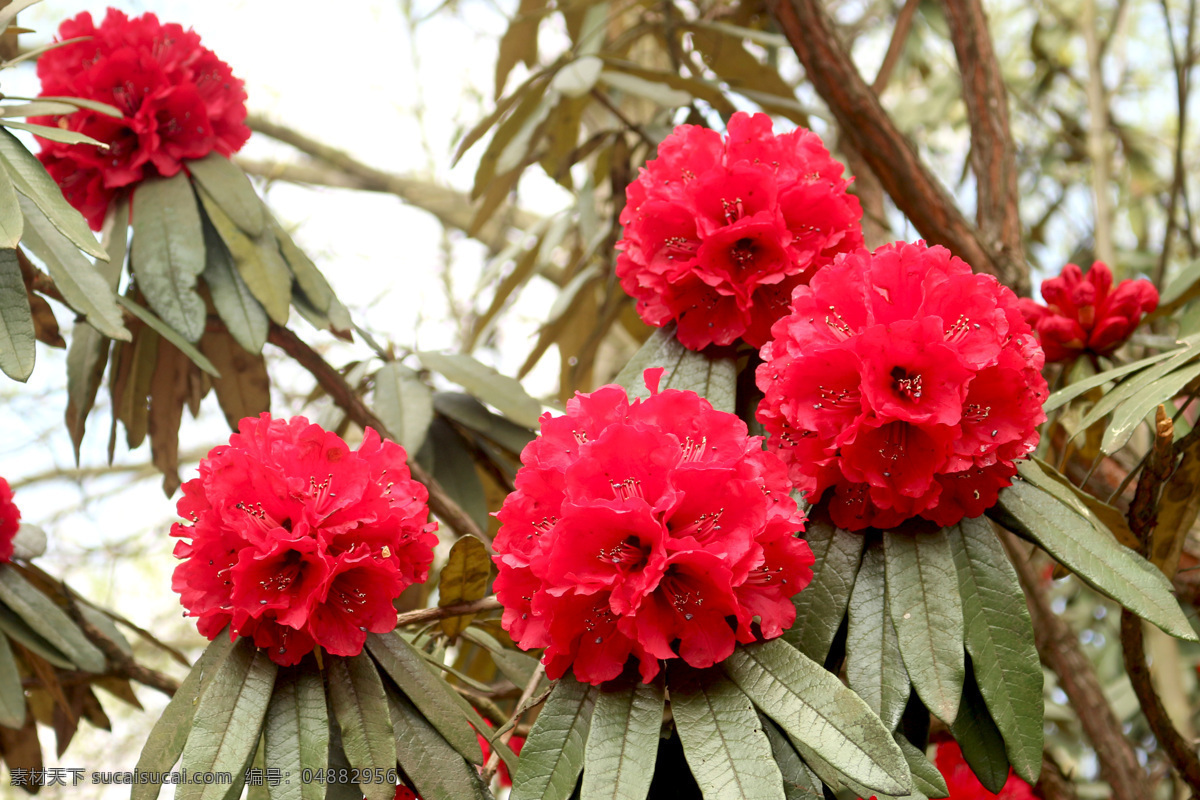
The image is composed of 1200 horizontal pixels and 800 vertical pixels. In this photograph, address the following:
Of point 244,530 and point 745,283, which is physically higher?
point 745,283

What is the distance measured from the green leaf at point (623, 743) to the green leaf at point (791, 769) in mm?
91

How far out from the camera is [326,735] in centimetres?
83

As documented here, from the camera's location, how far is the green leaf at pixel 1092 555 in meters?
0.79

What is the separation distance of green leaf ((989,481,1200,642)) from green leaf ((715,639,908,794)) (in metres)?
0.26

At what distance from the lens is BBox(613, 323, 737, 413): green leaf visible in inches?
41.1

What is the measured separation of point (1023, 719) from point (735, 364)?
1.53ft

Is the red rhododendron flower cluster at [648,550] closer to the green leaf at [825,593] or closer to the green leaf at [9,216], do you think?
the green leaf at [825,593]

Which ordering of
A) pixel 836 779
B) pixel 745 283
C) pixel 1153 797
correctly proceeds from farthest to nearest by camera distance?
pixel 1153 797 < pixel 745 283 < pixel 836 779

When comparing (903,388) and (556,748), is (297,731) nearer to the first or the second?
(556,748)

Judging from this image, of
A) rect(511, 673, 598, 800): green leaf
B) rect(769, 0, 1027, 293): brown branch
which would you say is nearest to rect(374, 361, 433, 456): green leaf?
rect(511, 673, 598, 800): green leaf

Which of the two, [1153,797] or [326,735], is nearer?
[326,735]

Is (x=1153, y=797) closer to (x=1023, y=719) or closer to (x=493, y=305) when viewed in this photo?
(x=1023, y=719)

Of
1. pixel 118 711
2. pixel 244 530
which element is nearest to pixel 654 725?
pixel 244 530

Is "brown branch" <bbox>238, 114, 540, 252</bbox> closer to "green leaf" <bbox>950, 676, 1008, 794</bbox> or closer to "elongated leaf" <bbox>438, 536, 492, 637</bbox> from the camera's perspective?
"elongated leaf" <bbox>438, 536, 492, 637</bbox>
